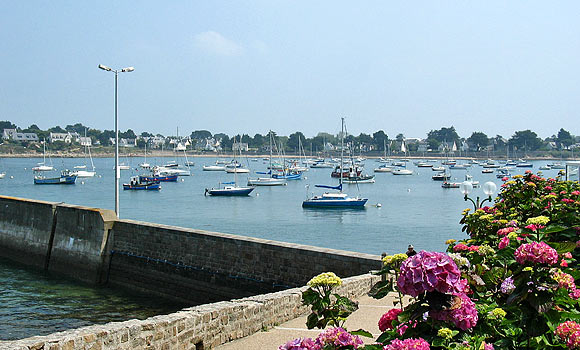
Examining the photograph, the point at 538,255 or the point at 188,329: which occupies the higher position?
the point at 538,255

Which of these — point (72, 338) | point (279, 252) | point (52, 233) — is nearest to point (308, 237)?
point (52, 233)

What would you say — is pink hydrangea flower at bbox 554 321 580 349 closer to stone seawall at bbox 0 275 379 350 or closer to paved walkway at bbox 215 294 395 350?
paved walkway at bbox 215 294 395 350

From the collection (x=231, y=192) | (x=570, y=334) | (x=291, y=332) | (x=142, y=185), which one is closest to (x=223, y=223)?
(x=231, y=192)

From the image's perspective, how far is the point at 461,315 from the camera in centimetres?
419

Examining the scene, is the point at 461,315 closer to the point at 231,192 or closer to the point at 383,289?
the point at 383,289

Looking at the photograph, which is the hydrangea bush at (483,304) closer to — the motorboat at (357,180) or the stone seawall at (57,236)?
the stone seawall at (57,236)

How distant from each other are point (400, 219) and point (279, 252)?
43.3 m

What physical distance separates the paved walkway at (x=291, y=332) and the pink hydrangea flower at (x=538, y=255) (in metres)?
5.79

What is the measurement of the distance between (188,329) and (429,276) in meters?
6.96

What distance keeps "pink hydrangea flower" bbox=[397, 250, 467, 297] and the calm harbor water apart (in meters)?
17.9

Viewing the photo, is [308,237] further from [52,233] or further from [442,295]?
[442,295]

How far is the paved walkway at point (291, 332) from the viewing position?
10.8 meters

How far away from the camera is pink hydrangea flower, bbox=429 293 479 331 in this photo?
13.7ft

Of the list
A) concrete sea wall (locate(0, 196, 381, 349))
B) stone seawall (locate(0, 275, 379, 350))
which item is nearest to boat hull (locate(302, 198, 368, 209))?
concrete sea wall (locate(0, 196, 381, 349))
